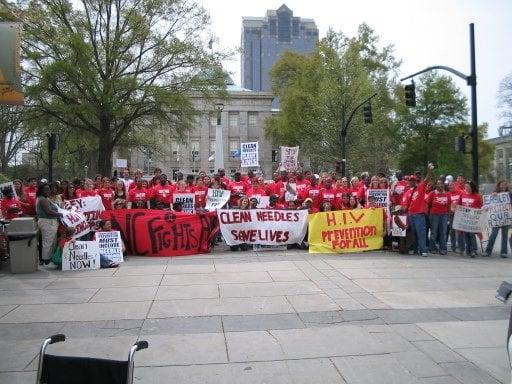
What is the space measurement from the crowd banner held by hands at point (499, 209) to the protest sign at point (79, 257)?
9.18m

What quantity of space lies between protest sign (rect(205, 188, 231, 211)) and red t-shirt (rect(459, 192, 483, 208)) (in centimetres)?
607

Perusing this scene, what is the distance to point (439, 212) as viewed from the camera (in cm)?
1255

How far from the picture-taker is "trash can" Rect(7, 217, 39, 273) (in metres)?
10.1

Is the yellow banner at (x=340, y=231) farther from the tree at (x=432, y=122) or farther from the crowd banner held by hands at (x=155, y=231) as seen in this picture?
the tree at (x=432, y=122)

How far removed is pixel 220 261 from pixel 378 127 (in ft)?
118

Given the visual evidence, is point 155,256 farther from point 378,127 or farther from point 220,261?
point 378,127

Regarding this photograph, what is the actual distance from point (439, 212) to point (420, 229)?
719 mm

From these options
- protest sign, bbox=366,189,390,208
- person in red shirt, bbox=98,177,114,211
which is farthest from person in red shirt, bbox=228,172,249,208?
protest sign, bbox=366,189,390,208

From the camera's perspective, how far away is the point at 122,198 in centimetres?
1353

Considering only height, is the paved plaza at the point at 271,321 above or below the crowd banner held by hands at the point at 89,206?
below

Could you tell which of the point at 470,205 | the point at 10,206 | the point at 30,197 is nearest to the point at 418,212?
the point at 470,205

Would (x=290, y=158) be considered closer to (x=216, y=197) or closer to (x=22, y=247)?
(x=216, y=197)

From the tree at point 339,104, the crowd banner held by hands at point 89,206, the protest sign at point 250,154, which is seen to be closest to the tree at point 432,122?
the tree at point 339,104

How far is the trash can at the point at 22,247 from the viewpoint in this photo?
1008 centimetres
